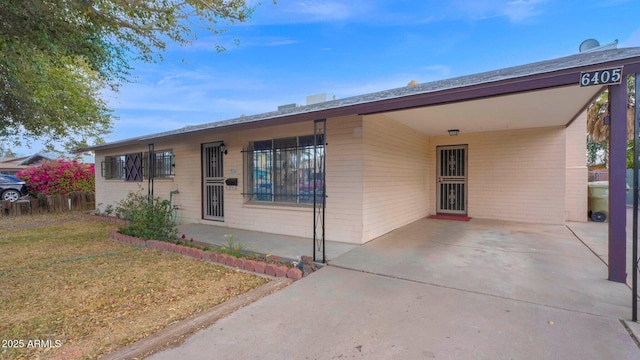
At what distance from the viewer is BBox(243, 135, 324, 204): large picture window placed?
5941 mm

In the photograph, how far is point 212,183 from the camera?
771 centimetres

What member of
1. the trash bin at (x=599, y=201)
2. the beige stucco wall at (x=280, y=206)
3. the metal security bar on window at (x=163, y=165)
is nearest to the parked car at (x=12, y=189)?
the beige stucco wall at (x=280, y=206)

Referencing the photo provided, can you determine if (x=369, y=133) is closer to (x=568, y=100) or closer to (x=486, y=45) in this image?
(x=568, y=100)

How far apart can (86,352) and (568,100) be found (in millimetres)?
6540

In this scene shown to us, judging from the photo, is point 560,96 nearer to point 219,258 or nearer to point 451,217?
point 451,217

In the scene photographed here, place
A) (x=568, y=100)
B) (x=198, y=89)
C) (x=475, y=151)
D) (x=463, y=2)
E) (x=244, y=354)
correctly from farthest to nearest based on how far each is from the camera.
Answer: (x=198, y=89) → (x=475, y=151) → (x=463, y=2) → (x=568, y=100) → (x=244, y=354)

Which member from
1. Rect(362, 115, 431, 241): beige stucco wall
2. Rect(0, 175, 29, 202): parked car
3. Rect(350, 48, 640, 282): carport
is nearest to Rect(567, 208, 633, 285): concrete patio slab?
Rect(350, 48, 640, 282): carport

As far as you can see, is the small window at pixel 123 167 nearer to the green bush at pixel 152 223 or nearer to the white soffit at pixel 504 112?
the green bush at pixel 152 223

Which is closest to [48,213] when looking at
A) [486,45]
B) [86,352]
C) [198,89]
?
[198,89]

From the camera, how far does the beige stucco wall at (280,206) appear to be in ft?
17.6

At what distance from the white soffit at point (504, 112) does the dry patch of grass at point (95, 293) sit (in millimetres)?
4084

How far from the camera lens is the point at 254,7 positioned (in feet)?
17.8

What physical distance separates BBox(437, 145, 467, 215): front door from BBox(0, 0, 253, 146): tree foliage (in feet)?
21.0

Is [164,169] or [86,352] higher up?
[164,169]
